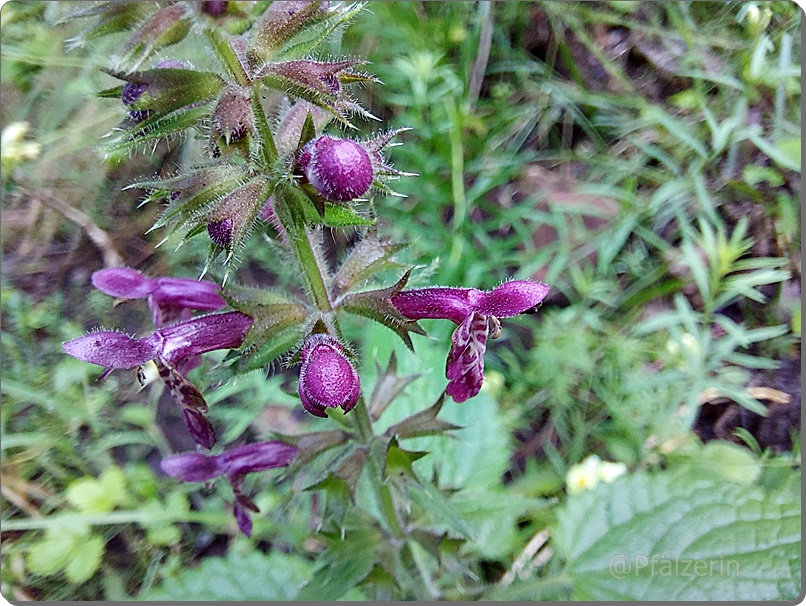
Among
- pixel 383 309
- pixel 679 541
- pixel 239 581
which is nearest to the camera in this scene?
pixel 383 309

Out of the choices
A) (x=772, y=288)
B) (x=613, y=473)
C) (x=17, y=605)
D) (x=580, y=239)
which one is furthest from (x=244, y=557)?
(x=772, y=288)

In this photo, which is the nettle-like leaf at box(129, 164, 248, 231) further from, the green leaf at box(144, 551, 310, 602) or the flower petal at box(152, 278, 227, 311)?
the green leaf at box(144, 551, 310, 602)

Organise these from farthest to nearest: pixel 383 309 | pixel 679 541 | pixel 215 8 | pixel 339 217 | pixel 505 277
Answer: pixel 505 277
pixel 679 541
pixel 383 309
pixel 339 217
pixel 215 8

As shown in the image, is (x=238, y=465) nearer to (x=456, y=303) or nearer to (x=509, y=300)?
(x=456, y=303)

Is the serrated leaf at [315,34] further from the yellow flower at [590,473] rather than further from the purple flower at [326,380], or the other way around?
the yellow flower at [590,473]

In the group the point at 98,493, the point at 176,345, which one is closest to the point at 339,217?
the point at 176,345

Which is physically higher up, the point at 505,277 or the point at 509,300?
the point at 509,300
